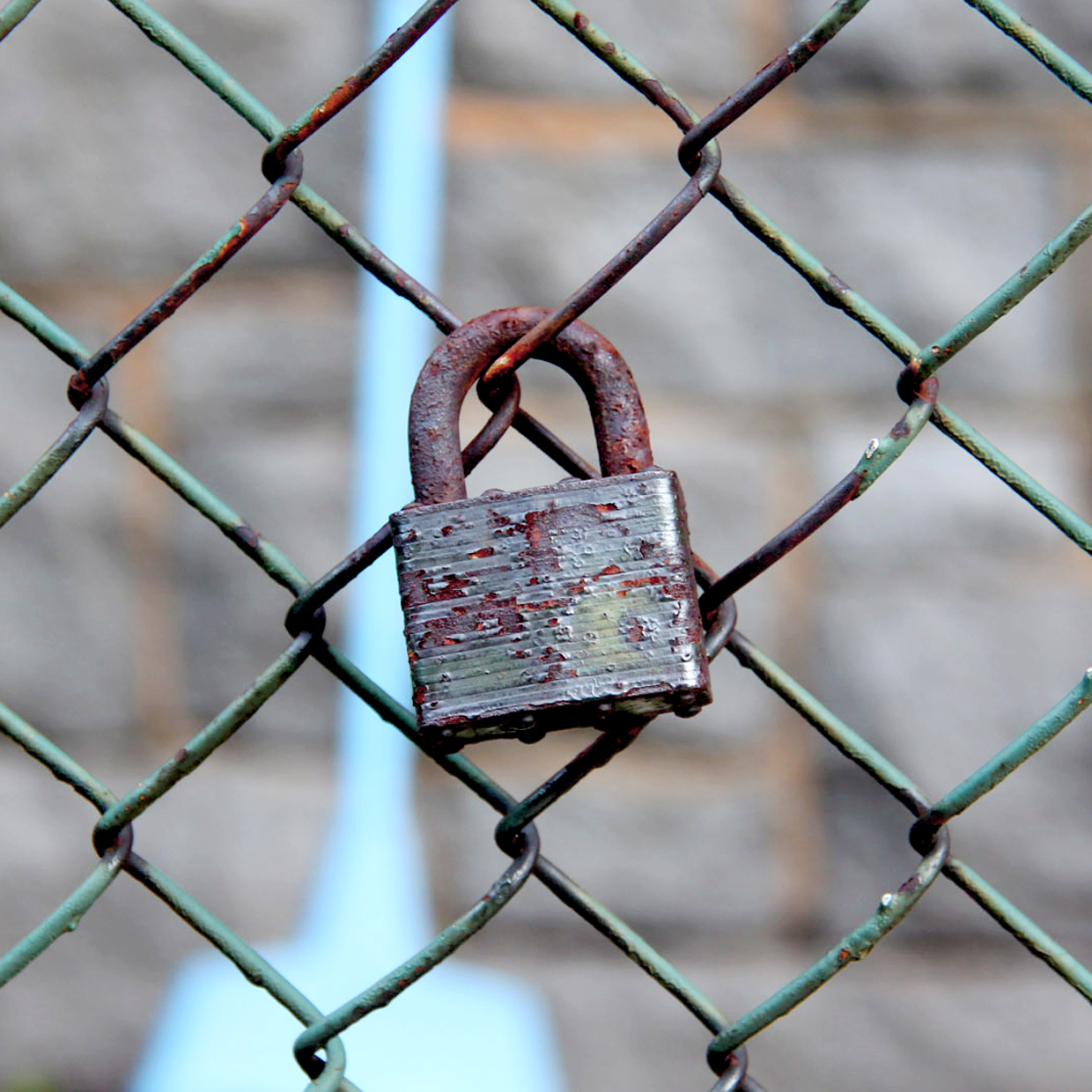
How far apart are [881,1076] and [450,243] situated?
1.09 meters

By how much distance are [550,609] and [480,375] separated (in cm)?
11

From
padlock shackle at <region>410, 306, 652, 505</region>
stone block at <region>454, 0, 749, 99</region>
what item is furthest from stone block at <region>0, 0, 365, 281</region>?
padlock shackle at <region>410, 306, 652, 505</region>

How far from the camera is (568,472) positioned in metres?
0.53

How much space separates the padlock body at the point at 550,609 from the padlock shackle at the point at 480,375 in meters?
0.03

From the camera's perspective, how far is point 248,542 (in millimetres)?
568

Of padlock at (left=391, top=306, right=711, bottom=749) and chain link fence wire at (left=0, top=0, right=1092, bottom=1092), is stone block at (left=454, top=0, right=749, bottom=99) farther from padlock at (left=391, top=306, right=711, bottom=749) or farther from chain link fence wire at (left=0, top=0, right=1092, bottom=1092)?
padlock at (left=391, top=306, right=711, bottom=749)

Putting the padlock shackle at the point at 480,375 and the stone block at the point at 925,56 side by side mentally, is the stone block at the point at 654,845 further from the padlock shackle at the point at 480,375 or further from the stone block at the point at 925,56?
the padlock shackle at the point at 480,375

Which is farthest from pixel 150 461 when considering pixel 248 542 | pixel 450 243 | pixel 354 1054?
pixel 354 1054

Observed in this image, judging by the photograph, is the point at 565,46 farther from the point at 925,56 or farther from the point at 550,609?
the point at 550,609

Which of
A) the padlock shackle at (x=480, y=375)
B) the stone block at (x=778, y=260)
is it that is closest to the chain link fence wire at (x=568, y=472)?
the padlock shackle at (x=480, y=375)

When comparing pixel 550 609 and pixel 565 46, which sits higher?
pixel 565 46

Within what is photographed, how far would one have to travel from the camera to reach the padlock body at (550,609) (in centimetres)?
45

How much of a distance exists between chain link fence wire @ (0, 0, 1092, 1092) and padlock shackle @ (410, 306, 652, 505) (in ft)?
0.03

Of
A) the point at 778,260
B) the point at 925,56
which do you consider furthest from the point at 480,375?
the point at 925,56
